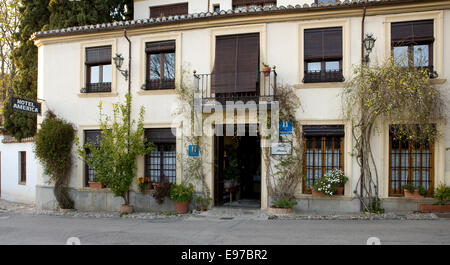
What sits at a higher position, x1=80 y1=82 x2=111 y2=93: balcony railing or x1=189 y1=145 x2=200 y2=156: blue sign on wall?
x1=80 y1=82 x2=111 y2=93: balcony railing

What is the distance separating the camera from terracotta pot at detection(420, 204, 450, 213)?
9914mm

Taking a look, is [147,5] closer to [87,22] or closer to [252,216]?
[87,22]

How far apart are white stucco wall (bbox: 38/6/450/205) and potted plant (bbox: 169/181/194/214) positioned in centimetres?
164

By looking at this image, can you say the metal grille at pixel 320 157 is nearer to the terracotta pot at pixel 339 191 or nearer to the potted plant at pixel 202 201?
the terracotta pot at pixel 339 191

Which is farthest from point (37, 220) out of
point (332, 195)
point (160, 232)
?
point (332, 195)

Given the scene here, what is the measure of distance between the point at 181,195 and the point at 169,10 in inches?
352

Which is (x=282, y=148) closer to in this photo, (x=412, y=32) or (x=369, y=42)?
(x=369, y=42)

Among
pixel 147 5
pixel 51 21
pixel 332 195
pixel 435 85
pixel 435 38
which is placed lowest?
pixel 332 195

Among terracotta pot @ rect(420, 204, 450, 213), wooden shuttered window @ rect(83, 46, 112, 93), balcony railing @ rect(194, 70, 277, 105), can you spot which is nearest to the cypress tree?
wooden shuttered window @ rect(83, 46, 112, 93)

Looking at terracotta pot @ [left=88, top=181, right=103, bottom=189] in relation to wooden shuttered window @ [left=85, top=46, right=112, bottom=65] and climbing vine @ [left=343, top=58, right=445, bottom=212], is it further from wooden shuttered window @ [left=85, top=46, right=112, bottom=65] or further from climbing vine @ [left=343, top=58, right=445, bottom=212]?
climbing vine @ [left=343, top=58, right=445, bottom=212]

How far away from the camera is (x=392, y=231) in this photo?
27.0ft

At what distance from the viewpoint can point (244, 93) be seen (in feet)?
37.8

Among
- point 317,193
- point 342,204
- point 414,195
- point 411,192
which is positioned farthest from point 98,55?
point 414,195
